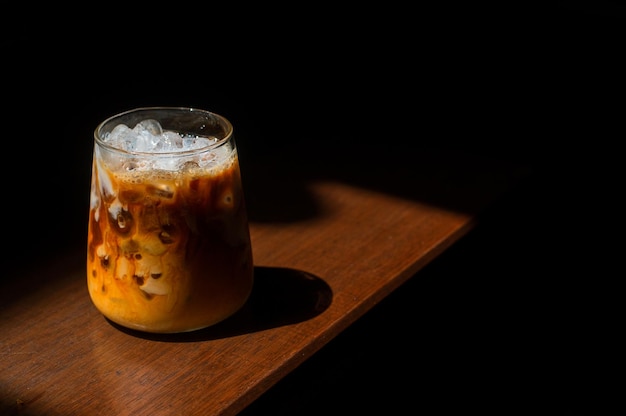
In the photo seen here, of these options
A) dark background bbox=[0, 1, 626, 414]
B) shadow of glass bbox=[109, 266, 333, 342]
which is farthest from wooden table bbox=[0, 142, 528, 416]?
dark background bbox=[0, 1, 626, 414]

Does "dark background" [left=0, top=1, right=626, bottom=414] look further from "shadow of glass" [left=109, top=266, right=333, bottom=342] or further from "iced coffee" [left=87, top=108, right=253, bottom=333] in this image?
"iced coffee" [left=87, top=108, right=253, bottom=333]

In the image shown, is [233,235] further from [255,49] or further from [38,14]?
[255,49]

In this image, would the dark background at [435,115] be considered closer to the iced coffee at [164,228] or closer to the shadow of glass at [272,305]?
the shadow of glass at [272,305]

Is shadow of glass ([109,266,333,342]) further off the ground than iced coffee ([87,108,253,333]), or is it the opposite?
iced coffee ([87,108,253,333])

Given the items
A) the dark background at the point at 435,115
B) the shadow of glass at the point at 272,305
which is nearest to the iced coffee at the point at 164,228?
the shadow of glass at the point at 272,305

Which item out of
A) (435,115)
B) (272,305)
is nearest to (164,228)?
(272,305)

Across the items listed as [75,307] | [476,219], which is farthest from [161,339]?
[476,219]
